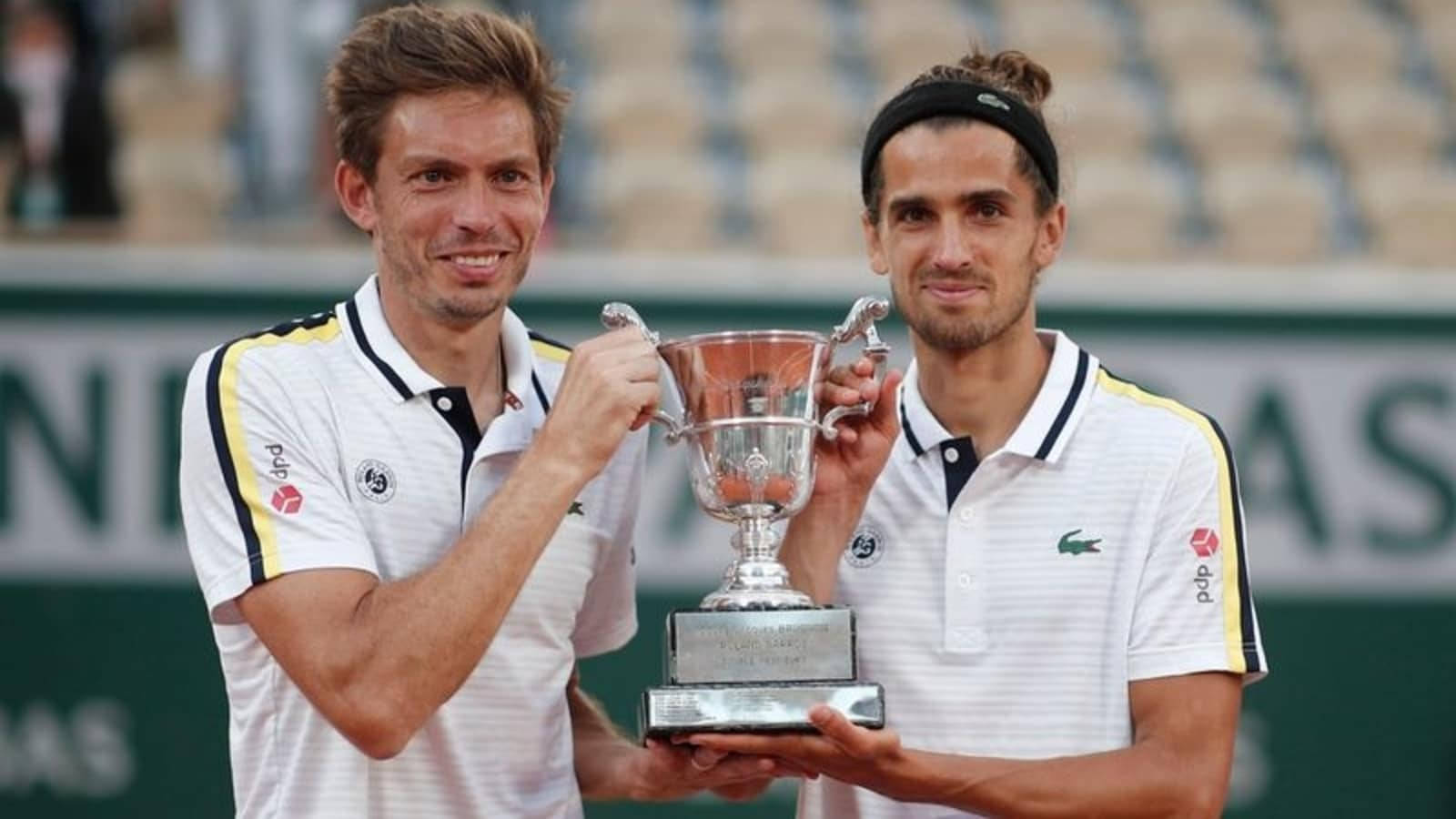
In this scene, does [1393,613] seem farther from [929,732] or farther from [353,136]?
[353,136]

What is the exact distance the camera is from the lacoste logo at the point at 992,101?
11.1ft

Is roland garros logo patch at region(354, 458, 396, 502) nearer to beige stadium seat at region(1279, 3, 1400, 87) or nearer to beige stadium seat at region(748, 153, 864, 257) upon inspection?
beige stadium seat at region(748, 153, 864, 257)

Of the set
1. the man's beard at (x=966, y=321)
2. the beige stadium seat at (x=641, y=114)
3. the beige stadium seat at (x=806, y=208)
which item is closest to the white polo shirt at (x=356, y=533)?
the man's beard at (x=966, y=321)

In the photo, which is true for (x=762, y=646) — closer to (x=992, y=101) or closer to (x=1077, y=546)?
(x=1077, y=546)

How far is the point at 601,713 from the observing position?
Result: 12.1 feet

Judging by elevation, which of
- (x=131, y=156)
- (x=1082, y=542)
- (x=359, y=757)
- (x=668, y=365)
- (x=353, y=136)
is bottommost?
(x=359, y=757)

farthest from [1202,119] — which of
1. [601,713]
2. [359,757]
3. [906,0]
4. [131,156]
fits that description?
[359,757]

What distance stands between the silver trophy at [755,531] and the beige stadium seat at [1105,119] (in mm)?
5125

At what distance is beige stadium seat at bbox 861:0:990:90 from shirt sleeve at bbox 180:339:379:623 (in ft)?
18.8

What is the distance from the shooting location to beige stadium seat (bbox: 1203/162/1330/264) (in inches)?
301

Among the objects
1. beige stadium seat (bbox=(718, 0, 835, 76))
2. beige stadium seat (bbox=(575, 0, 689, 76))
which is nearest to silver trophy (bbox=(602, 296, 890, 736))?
beige stadium seat (bbox=(575, 0, 689, 76))

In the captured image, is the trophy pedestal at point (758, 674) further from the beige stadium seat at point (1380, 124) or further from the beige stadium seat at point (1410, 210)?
the beige stadium seat at point (1380, 124)

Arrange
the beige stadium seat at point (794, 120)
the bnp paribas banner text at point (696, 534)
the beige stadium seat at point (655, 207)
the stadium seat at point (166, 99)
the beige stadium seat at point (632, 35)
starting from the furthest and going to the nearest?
the beige stadium seat at point (632, 35), the beige stadium seat at point (794, 120), the stadium seat at point (166, 99), the beige stadium seat at point (655, 207), the bnp paribas banner text at point (696, 534)

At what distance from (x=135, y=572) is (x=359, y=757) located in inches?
131
